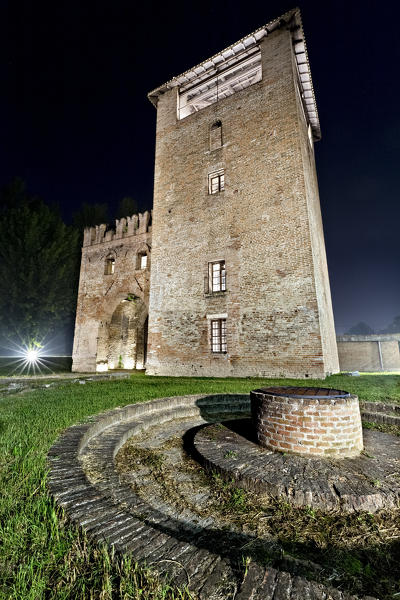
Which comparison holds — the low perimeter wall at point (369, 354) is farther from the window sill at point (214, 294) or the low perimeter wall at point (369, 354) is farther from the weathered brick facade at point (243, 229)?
the window sill at point (214, 294)

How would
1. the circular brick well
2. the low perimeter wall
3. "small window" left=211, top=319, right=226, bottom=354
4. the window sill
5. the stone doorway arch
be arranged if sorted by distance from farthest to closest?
the low perimeter wall → the stone doorway arch → the window sill → "small window" left=211, top=319, right=226, bottom=354 → the circular brick well

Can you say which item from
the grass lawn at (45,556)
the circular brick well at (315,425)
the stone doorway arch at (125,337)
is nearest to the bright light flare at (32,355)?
the stone doorway arch at (125,337)

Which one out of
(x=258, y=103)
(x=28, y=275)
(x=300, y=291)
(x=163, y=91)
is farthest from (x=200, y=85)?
(x=28, y=275)

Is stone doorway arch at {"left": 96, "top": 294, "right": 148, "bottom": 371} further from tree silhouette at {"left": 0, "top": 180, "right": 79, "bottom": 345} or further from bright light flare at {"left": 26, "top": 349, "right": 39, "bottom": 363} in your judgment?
bright light flare at {"left": 26, "top": 349, "right": 39, "bottom": 363}

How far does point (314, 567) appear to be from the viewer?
67.1 inches

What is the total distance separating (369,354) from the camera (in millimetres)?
23719

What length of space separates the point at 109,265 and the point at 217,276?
9323mm

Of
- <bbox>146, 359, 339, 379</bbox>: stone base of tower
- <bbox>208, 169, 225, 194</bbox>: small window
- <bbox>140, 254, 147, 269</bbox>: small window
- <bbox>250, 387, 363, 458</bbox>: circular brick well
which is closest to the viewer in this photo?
<bbox>250, 387, 363, 458</bbox>: circular brick well

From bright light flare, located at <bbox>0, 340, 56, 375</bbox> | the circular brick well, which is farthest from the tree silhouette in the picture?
the circular brick well

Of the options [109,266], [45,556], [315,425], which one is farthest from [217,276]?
[45,556]

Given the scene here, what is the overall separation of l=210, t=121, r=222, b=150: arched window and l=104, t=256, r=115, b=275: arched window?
31.2 ft

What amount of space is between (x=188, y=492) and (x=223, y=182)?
43.7 ft

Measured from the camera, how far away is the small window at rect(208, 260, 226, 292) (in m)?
12.7

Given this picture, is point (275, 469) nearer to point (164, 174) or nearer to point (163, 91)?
point (164, 174)
